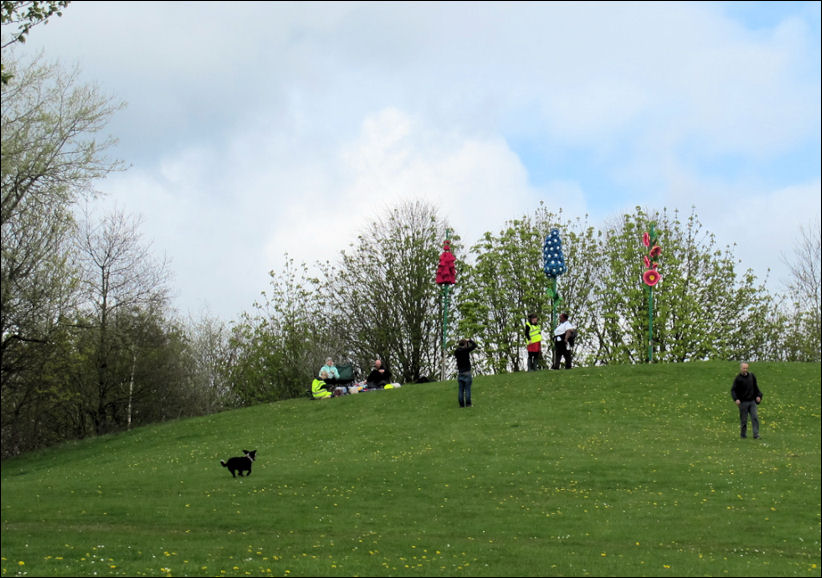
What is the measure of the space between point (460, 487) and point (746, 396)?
10.9 metres

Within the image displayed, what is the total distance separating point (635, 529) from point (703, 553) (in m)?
2.03

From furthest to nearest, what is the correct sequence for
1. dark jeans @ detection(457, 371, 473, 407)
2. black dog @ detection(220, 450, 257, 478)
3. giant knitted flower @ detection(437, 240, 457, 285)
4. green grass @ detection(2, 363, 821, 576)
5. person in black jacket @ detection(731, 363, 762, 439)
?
giant knitted flower @ detection(437, 240, 457, 285) → dark jeans @ detection(457, 371, 473, 407) → person in black jacket @ detection(731, 363, 762, 439) → black dog @ detection(220, 450, 257, 478) → green grass @ detection(2, 363, 821, 576)

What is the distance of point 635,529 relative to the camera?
1642 cm

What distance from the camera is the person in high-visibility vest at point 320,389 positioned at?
132 feet

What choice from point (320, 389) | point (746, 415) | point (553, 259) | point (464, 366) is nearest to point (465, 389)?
point (464, 366)

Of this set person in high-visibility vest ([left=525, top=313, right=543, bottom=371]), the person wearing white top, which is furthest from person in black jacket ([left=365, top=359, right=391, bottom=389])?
the person wearing white top

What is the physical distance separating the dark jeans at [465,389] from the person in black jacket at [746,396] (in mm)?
10285

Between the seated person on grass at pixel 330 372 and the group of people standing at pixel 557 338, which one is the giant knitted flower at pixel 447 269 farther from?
the seated person on grass at pixel 330 372

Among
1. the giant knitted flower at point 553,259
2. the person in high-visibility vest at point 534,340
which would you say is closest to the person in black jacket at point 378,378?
the person in high-visibility vest at point 534,340

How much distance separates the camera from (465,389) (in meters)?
33.7

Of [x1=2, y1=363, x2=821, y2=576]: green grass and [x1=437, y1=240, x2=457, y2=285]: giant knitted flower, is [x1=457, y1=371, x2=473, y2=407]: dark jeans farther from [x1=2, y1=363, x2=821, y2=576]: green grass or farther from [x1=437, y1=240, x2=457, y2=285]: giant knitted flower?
[x1=437, y1=240, x2=457, y2=285]: giant knitted flower

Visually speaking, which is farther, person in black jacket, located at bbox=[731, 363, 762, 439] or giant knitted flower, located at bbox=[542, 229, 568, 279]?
giant knitted flower, located at bbox=[542, 229, 568, 279]

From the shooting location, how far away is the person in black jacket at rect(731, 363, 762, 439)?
26.5 m

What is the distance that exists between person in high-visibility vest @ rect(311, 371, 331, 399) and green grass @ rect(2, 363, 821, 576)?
1725mm
